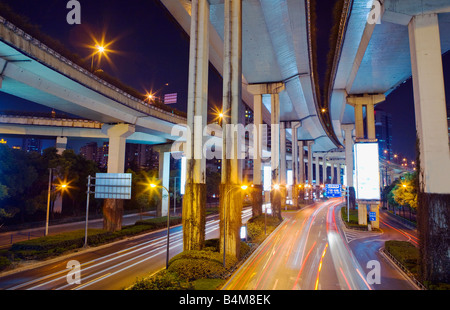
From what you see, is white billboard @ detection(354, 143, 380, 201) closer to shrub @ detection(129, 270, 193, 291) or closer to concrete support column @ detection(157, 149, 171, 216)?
shrub @ detection(129, 270, 193, 291)

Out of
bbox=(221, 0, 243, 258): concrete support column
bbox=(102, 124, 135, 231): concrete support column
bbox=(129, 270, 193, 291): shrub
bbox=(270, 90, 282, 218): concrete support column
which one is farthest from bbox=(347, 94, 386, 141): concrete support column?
bbox=(129, 270, 193, 291): shrub

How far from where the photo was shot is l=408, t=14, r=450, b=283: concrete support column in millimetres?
18078

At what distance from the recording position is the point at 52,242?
28.5 meters

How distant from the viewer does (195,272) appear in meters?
20.1

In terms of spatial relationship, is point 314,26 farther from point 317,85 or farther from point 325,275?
point 325,275

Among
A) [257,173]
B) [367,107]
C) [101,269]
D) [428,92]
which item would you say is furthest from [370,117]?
[101,269]

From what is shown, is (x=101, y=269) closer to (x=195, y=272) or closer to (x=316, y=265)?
(x=195, y=272)

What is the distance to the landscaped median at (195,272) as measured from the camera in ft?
55.9

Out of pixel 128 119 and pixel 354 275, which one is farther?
pixel 128 119

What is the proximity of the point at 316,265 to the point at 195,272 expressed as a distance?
11454mm

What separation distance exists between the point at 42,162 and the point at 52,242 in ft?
70.6

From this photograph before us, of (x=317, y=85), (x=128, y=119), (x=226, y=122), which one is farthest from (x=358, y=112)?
(x=128, y=119)

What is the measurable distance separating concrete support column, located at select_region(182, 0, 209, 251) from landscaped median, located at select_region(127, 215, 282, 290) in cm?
187

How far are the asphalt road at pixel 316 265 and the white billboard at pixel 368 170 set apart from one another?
6574 mm
